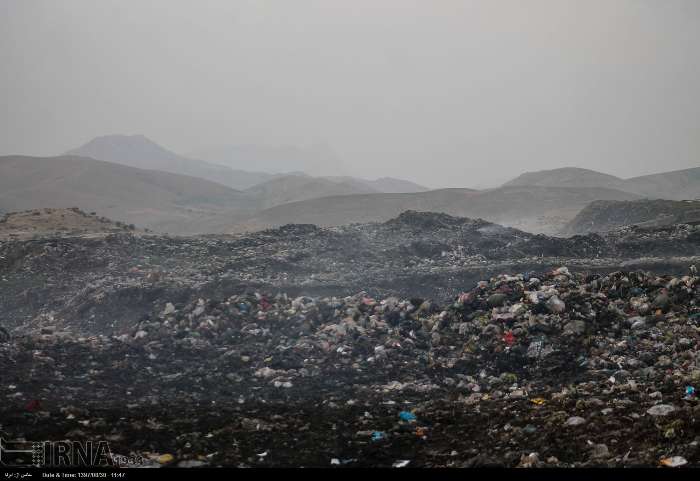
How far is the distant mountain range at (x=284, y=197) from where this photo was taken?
35.4m

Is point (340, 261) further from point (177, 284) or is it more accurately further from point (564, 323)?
point (564, 323)

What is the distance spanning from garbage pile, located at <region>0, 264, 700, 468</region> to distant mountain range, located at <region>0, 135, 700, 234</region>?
1947cm

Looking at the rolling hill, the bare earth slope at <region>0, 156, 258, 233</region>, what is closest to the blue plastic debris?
the bare earth slope at <region>0, 156, 258, 233</region>

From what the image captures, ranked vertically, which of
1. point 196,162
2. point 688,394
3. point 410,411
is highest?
point 196,162

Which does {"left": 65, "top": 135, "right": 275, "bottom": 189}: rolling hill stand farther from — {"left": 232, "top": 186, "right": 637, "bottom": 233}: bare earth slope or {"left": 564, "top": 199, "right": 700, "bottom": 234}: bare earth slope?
{"left": 564, "top": 199, "right": 700, "bottom": 234}: bare earth slope

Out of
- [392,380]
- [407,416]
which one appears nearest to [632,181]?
[392,380]

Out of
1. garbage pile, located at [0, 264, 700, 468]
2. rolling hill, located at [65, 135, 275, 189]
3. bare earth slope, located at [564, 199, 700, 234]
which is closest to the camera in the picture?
garbage pile, located at [0, 264, 700, 468]

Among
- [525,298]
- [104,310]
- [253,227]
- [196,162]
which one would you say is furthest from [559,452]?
Result: [196,162]

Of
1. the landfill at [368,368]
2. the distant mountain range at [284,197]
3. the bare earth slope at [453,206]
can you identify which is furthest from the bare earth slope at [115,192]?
the landfill at [368,368]

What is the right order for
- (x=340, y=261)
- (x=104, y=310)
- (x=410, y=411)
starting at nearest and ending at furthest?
(x=410, y=411)
(x=104, y=310)
(x=340, y=261)

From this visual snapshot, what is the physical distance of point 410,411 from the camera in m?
5.18

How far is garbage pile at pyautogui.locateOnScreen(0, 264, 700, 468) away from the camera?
13.5 feet

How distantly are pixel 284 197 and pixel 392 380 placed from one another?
51716 millimetres

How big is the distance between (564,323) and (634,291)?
144cm
